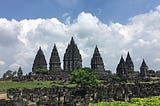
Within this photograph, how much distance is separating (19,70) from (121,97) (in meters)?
76.4

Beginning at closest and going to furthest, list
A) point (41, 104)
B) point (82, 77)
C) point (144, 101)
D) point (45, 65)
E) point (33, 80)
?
1. point (144, 101)
2. point (41, 104)
3. point (82, 77)
4. point (33, 80)
5. point (45, 65)

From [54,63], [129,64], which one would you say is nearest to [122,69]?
[129,64]

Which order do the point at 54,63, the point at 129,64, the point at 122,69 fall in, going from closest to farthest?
the point at 122,69 → the point at 54,63 → the point at 129,64

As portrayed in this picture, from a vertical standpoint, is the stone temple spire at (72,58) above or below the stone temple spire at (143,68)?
above

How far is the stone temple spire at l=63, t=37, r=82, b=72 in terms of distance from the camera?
99438mm

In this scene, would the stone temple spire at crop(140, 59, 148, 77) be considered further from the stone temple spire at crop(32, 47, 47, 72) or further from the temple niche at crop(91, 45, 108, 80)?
the stone temple spire at crop(32, 47, 47, 72)

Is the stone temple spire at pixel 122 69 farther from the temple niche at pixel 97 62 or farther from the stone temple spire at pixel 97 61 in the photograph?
the stone temple spire at pixel 97 61

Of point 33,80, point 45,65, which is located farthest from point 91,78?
point 45,65

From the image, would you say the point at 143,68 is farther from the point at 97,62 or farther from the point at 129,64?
the point at 97,62

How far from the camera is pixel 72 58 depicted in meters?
99.7

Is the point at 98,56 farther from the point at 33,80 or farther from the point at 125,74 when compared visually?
the point at 33,80

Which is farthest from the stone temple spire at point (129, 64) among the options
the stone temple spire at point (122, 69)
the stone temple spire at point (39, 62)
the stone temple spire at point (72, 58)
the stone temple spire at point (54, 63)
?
the stone temple spire at point (39, 62)

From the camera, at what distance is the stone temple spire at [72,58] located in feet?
326

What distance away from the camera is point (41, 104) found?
2575cm
